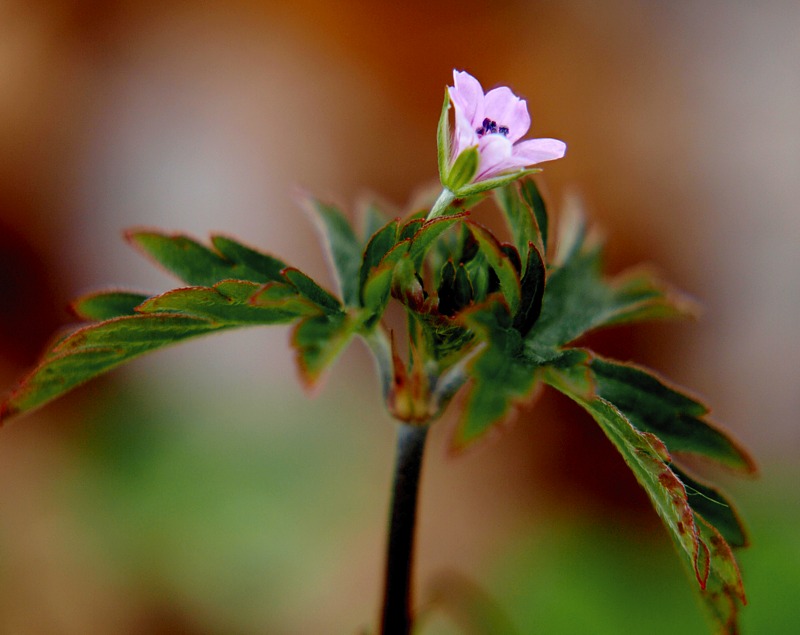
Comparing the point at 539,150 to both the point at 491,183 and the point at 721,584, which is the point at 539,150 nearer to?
the point at 491,183

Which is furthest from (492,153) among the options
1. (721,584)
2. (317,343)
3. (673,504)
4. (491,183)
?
(721,584)

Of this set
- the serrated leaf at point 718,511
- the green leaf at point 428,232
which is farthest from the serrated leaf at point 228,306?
the serrated leaf at point 718,511

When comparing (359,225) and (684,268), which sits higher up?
(359,225)

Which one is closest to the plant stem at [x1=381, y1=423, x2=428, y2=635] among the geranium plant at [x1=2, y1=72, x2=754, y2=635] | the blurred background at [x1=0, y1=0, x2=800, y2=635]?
the geranium plant at [x1=2, y1=72, x2=754, y2=635]

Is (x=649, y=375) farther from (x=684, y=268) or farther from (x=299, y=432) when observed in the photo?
(x=684, y=268)

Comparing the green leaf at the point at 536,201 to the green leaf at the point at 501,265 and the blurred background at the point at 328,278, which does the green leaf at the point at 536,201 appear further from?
the blurred background at the point at 328,278

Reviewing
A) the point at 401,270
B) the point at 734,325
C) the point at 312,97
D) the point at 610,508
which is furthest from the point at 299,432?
the point at 401,270

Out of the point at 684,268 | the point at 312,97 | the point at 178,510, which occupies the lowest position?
the point at 178,510
